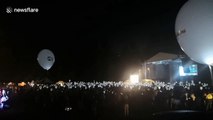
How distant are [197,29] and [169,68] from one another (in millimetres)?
21444

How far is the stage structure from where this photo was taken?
22.3m

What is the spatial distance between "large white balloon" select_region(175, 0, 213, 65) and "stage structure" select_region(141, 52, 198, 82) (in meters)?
13.4

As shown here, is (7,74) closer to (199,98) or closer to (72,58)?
(72,58)

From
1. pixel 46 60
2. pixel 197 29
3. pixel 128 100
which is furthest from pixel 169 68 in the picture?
pixel 197 29

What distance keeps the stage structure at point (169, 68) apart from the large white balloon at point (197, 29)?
44.0ft

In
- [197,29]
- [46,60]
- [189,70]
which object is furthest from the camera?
[46,60]

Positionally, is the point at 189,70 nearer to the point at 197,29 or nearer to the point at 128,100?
the point at 128,100

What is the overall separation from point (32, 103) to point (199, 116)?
52.2 ft

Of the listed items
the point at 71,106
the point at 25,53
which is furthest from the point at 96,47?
the point at 71,106

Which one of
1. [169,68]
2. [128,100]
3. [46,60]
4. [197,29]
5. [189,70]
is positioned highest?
[46,60]

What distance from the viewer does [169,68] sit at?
2903cm

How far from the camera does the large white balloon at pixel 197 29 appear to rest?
24.7 ft

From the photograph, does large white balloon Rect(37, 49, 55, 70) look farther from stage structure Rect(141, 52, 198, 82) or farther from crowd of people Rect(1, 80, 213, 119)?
crowd of people Rect(1, 80, 213, 119)

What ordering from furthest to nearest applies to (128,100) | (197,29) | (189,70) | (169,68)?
(169,68)
(189,70)
(128,100)
(197,29)
